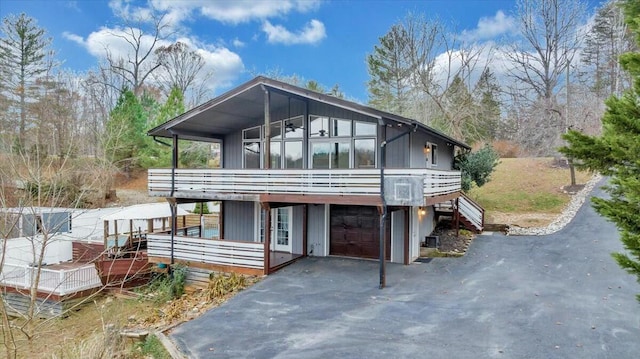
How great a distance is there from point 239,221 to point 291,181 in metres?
4.56

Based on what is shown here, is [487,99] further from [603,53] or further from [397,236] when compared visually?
[397,236]

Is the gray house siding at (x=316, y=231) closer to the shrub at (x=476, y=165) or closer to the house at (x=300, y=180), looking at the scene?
the house at (x=300, y=180)

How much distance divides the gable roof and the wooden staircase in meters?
4.87

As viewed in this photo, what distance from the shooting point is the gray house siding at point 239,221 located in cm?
1466

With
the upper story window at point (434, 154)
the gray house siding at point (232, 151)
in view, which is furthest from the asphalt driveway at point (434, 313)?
the gray house siding at point (232, 151)

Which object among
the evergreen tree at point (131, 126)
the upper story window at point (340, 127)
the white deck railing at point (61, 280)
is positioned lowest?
the white deck railing at point (61, 280)

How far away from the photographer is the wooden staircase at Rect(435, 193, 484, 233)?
17078mm

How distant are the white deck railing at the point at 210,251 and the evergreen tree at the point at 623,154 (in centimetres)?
882

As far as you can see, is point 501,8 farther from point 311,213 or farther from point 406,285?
point 406,285

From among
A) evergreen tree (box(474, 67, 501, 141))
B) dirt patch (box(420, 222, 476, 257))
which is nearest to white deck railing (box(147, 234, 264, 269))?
dirt patch (box(420, 222, 476, 257))

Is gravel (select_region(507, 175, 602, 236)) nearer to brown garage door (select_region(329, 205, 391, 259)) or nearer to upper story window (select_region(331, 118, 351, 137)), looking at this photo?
brown garage door (select_region(329, 205, 391, 259))

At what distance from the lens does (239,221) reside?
587 inches

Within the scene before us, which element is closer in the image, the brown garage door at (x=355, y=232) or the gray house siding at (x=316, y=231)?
the brown garage door at (x=355, y=232)

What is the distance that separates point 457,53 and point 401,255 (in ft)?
A: 64.8
